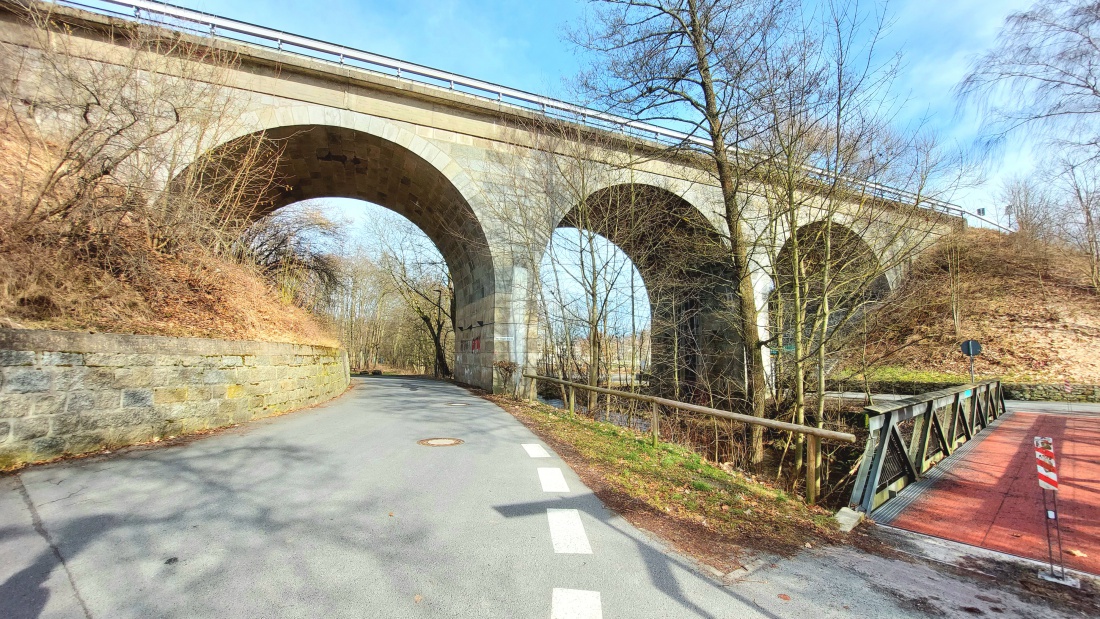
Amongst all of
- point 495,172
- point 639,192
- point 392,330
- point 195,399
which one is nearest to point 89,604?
point 195,399

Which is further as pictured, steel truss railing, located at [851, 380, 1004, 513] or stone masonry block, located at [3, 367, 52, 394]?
steel truss railing, located at [851, 380, 1004, 513]

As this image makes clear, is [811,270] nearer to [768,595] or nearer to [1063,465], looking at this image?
[1063,465]

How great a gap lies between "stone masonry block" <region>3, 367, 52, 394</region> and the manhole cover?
142 inches

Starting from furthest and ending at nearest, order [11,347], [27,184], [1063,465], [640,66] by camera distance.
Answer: [640,66]
[1063,465]
[27,184]
[11,347]

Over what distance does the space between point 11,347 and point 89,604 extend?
3516mm

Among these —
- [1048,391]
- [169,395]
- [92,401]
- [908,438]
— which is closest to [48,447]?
[92,401]

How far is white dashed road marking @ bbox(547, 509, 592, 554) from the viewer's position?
3.02 m

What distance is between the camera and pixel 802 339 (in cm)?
788

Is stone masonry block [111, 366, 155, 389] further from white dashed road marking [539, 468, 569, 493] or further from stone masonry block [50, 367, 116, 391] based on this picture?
white dashed road marking [539, 468, 569, 493]

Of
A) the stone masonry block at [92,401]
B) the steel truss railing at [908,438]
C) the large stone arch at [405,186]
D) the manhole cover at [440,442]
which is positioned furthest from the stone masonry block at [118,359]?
the steel truss railing at [908,438]

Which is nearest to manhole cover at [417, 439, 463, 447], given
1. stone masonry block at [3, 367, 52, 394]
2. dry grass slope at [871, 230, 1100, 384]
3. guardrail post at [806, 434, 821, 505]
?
stone masonry block at [3, 367, 52, 394]

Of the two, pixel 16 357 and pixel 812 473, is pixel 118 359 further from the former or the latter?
pixel 812 473

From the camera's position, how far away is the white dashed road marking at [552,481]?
4254mm

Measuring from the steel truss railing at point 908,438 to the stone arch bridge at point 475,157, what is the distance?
13.9ft
